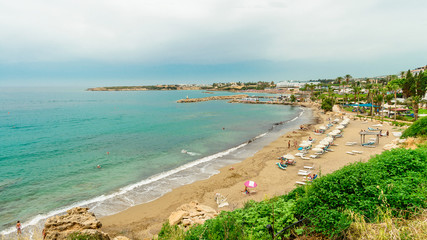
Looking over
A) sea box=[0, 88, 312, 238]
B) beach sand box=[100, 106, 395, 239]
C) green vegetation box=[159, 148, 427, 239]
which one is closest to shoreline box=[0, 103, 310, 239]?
sea box=[0, 88, 312, 238]

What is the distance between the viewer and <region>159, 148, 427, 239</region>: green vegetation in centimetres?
493

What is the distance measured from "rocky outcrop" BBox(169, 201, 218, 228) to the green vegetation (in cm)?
498

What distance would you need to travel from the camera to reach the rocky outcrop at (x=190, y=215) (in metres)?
10.5

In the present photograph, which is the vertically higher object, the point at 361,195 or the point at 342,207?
the point at 361,195

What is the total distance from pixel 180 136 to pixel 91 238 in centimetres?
3120

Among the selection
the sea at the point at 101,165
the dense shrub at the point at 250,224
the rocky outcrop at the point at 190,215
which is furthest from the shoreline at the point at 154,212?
the dense shrub at the point at 250,224

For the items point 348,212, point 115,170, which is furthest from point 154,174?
point 348,212

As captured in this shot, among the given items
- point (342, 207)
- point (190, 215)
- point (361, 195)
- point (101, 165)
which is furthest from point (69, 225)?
point (101, 165)

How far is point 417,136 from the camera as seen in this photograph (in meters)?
17.1

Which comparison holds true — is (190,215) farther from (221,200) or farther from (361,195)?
(361,195)

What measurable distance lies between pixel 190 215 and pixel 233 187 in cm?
678

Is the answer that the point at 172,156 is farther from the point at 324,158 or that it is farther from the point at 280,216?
the point at 280,216

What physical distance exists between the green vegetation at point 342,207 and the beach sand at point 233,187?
243cm

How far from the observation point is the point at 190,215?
11.4 meters
